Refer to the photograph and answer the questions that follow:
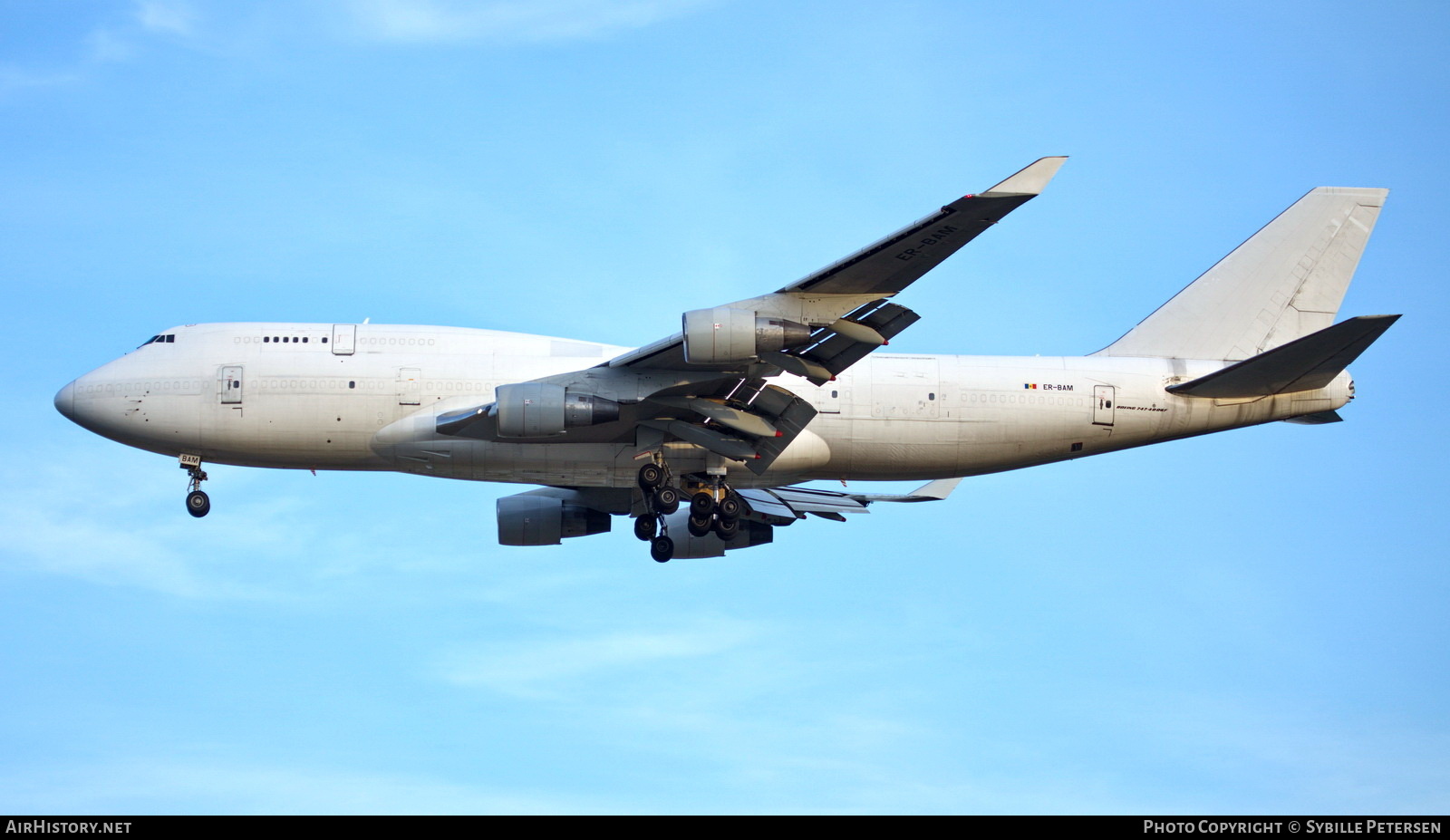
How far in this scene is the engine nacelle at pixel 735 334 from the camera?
27.5m

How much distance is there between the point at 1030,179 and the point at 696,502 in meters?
11.7

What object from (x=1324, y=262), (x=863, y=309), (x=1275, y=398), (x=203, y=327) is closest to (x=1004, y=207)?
(x=863, y=309)

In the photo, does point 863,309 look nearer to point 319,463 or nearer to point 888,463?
point 888,463

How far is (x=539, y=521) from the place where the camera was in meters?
37.3

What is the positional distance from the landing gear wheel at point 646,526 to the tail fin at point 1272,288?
11.8 meters

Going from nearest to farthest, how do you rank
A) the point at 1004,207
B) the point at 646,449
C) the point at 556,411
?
the point at 1004,207
the point at 556,411
the point at 646,449

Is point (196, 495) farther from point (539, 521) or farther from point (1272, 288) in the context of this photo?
point (1272, 288)

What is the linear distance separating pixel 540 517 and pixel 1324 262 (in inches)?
836

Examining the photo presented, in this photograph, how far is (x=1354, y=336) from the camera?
98.2 feet

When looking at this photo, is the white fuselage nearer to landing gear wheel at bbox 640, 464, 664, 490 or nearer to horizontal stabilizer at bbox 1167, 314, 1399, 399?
horizontal stabilizer at bbox 1167, 314, 1399, 399
